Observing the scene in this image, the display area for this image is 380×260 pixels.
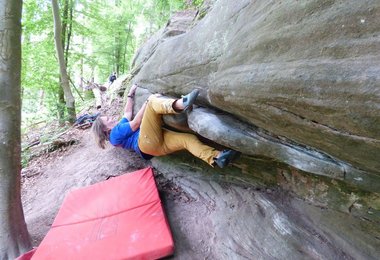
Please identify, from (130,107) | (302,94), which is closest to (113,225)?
(130,107)

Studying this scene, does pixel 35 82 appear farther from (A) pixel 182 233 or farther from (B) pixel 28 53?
(A) pixel 182 233

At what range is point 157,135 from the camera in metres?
5.41

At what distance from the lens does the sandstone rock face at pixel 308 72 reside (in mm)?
2014

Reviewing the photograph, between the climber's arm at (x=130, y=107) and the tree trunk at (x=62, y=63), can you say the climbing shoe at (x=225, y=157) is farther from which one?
the tree trunk at (x=62, y=63)

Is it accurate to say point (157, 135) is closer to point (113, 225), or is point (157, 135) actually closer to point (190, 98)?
point (190, 98)

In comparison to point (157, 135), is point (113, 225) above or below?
below

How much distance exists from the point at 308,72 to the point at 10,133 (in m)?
5.32

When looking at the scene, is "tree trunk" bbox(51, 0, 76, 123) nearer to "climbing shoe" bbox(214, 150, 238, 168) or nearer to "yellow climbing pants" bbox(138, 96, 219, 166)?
"yellow climbing pants" bbox(138, 96, 219, 166)

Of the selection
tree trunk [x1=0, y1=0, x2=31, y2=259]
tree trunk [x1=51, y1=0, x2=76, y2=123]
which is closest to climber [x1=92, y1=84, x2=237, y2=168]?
tree trunk [x1=0, y1=0, x2=31, y2=259]

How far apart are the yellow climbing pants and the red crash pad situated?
821 mm

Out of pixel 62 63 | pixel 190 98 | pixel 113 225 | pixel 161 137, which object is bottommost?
pixel 113 225

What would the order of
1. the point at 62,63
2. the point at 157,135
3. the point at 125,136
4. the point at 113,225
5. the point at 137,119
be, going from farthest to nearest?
1. the point at 62,63
2. the point at 125,136
3. the point at 137,119
4. the point at 157,135
5. the point at 113,225

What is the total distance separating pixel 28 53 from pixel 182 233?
1164cm

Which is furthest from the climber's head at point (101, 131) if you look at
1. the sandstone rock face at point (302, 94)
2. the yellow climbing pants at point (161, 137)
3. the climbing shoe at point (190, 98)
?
the climbing shoe at point (190, 98)
